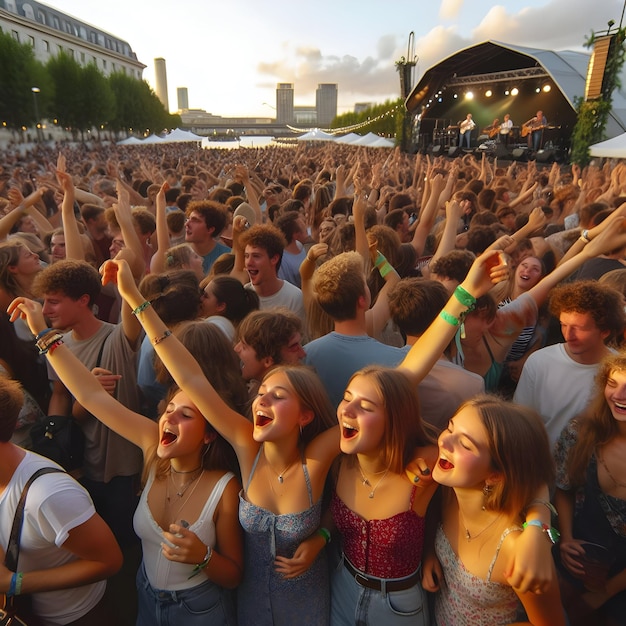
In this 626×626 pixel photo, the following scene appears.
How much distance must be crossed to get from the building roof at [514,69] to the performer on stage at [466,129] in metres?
3.59

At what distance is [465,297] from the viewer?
168 cm

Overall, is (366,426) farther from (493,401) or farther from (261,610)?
(261,610)

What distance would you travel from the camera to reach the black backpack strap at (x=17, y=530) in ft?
4.91

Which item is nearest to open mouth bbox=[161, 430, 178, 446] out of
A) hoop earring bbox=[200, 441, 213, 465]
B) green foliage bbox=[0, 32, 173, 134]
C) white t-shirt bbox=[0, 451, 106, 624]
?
hoop earring bbox=[200, 441, 213, 465]

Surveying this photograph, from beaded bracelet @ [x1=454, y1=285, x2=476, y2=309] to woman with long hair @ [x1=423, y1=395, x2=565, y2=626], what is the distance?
0.37 m

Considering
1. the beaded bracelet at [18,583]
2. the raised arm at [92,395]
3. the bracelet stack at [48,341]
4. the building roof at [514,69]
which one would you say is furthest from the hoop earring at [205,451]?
the building roof at [514,69]

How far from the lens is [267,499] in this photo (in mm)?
1638

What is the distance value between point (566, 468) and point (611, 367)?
0.49m

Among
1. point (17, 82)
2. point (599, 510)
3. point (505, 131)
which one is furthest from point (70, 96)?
point (599, 510)

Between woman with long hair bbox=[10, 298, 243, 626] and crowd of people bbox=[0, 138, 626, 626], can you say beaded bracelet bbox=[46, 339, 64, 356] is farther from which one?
woman with long hair bbox=[10, 298, 243, 626]

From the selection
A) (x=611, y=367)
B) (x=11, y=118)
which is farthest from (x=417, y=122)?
(x=11, y=118)

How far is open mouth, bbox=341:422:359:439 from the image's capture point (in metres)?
1.54

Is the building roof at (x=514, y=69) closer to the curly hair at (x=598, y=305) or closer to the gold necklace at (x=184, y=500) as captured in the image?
the curly hair at (x=598, y=305)

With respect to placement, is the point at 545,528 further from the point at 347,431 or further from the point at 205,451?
the point at 205,451
